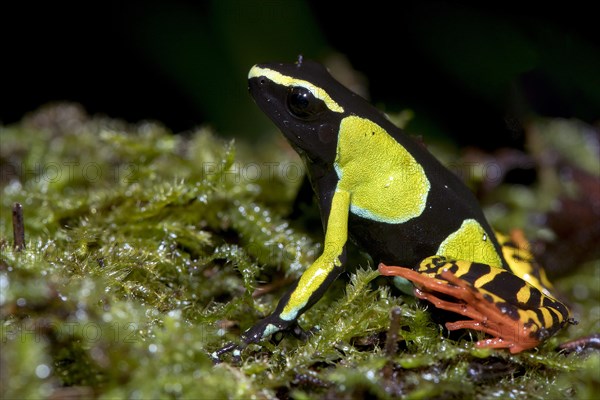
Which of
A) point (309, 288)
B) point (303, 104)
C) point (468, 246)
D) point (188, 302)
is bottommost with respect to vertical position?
point (188, 302)

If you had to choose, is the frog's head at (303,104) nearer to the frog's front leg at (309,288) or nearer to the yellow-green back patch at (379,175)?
the yellow-green back patch at (379,175)

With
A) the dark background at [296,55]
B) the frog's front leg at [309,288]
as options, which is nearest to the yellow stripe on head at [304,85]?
the frog's front leg at [309,288]

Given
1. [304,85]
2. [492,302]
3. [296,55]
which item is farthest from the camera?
[296,55]

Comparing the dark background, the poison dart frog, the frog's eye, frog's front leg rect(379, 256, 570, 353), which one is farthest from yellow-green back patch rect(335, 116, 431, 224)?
the dark background

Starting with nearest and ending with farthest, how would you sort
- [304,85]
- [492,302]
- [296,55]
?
[492,302] < [304,85] < [296,55]

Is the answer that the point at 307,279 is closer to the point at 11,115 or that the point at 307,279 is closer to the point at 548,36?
the point at 548,36

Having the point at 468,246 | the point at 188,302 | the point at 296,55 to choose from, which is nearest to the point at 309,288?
the point at 188,302

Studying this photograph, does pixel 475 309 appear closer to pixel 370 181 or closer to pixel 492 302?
pixel 492 302

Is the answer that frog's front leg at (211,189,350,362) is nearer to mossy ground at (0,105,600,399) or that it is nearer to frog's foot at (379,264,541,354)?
mossy ground at (0,105,600,399)
